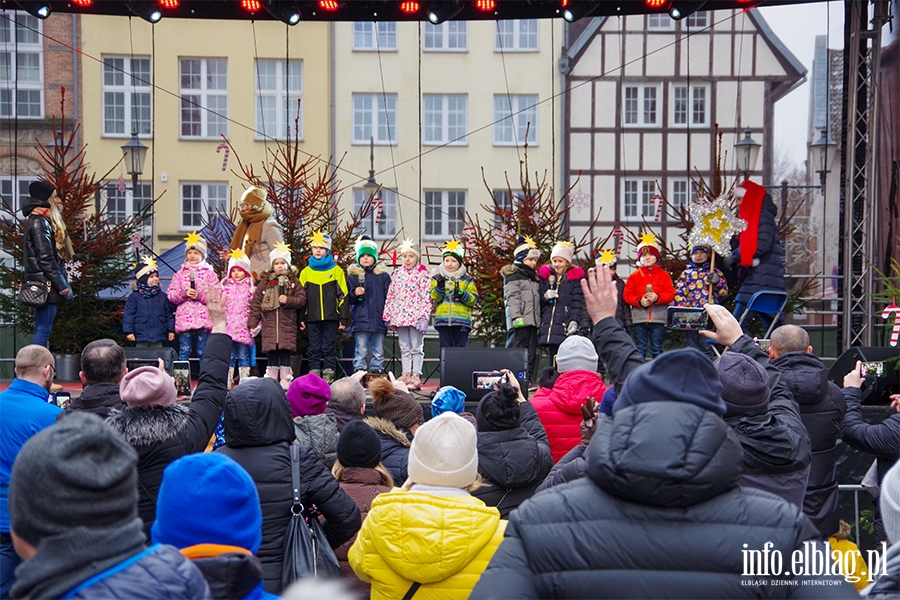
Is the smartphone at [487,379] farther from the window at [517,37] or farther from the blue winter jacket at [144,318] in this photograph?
the window at [517,37]

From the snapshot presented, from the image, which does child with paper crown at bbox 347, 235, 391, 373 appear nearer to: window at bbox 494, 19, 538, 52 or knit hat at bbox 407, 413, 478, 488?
knit hat at bbox 407, 413, 478, 488

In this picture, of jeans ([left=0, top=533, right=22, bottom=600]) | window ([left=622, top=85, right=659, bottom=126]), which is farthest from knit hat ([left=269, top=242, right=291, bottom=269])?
window ([left=622, top=85, right=659, bottom=126])

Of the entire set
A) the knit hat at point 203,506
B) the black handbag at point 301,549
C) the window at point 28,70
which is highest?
the window at point 28,70

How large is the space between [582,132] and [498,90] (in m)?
2.05

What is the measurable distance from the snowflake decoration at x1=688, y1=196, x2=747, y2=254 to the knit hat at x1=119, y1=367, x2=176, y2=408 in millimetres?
8745

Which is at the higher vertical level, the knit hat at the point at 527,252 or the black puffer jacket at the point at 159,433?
the knit hat at the point at 527,252

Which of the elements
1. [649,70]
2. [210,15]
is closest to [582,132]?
[649,70]

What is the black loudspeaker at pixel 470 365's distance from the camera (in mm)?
9016

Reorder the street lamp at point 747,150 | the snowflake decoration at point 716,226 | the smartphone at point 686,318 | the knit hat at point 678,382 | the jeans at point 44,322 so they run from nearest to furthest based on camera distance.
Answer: the knit hat at point 678,382 → the smartphone at point 686,318 → the jeans at point 44,322 → the snowflake decoration at point 716,226 → the street lamp at point 747,150

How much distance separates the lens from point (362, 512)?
153 inches

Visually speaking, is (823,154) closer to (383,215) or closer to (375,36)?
(383,215)

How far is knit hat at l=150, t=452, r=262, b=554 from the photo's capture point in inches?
87.0

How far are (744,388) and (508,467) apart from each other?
0.96 metres

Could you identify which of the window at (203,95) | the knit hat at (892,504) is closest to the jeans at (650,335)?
the knit hat at (892,504)
